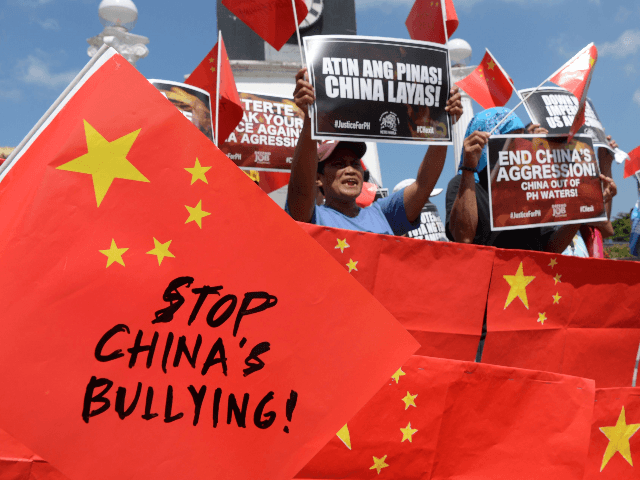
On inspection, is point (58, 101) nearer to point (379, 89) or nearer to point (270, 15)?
point (379, 89)

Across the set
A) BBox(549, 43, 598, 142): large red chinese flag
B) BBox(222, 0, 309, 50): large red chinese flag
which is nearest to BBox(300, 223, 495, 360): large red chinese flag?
BBox(222, 0, 309, 50): large red chinese flag

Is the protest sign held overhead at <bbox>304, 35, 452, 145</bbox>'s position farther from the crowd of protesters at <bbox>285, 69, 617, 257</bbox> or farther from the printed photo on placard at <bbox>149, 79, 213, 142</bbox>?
the printed photo on placard at <bbox>149, 79, 213, 142</bbox>

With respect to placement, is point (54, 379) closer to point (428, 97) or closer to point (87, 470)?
point (87, 470)

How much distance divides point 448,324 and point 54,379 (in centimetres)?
179

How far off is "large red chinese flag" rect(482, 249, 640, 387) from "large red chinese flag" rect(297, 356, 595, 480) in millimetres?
548

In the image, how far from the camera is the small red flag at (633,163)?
16.0ft

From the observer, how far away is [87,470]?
1110 mm

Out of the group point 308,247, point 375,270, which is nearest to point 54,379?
point 308,247

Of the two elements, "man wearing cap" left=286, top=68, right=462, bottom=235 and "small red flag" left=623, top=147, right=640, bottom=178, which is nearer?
"man wearing cap" left=286, top=68, right=462, bottom=235

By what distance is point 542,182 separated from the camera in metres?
2.95

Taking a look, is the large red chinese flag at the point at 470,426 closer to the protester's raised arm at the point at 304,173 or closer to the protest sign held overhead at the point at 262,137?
the protester's raised arm at the point at 304,173

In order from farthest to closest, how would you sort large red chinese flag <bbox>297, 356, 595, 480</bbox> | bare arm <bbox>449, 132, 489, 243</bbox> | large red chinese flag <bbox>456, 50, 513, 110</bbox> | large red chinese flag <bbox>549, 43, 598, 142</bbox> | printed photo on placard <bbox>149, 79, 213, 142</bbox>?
1. large red chinese flag <bbox>456, 50, 513, 110</bbox>
2. printed photo on placard <bbox>149, 79, 213, 142</bbox>
3. large red chinese flag <bbox>549, 43, 598, 142</bbox>
4. bare arm <bbox>449, 132, 489, 243</bbox>
5. large red chinese flag <bbox>297, 356, 595, 480</bbox>

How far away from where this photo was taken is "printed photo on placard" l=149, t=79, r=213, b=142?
3732 mm

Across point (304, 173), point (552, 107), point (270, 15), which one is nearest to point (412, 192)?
point (304, 173)
